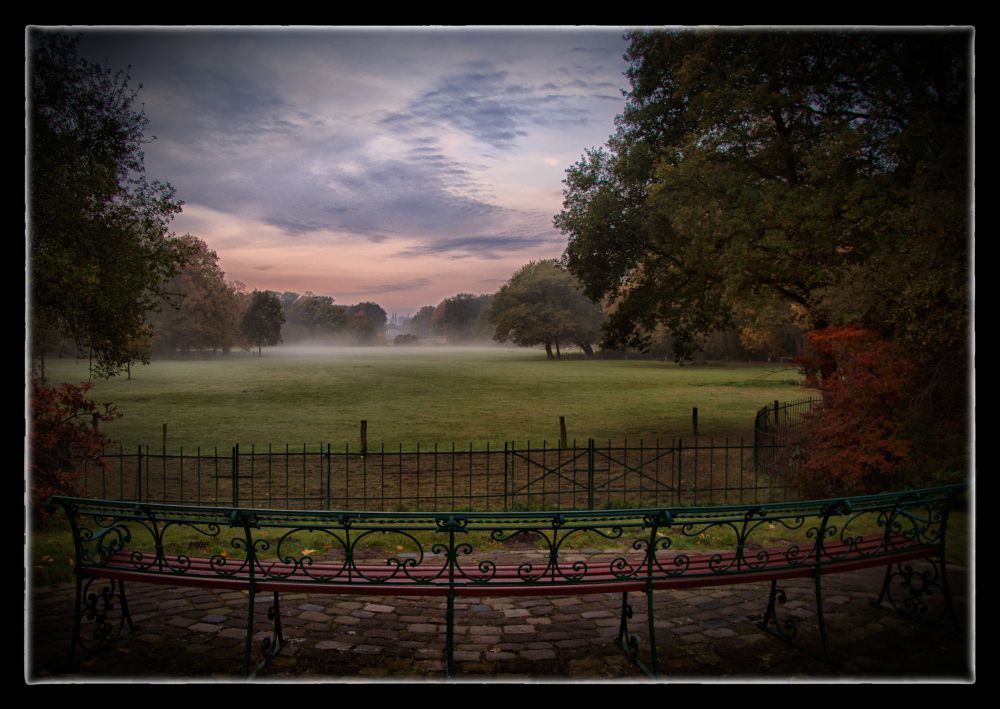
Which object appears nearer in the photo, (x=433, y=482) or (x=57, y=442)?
(x=57, y=442)

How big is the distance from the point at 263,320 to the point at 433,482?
12.8 feet

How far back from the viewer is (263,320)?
31.4 ft

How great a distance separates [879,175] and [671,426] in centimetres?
721

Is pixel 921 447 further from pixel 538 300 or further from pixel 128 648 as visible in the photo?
pixel 538 300

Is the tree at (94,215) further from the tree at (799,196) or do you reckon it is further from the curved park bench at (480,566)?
the tree at (799,196)

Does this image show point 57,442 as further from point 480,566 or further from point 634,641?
point 634,641

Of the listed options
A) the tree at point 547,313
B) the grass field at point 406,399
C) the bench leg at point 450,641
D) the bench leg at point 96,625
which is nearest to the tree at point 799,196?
the tree at point 547,313

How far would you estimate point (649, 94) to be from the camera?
8.66 m

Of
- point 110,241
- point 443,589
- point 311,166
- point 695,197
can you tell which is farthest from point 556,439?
point 443,589

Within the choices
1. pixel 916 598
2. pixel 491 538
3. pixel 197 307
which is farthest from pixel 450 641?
pixel 197 307

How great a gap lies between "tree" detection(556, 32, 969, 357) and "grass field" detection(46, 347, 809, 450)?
3.21 meters

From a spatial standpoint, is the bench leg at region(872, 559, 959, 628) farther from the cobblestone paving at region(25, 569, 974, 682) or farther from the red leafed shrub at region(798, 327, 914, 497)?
the red leafed shrub at region(798, 327, 914, 497)

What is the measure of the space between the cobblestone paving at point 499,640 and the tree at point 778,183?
114 inches

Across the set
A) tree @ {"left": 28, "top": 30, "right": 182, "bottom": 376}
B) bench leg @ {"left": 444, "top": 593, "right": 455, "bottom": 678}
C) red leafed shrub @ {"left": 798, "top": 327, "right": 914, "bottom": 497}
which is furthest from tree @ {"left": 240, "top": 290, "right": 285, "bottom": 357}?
red leafed shrub @ {"left": 798, "top": 327, "right": 914, "bottom": 497}
